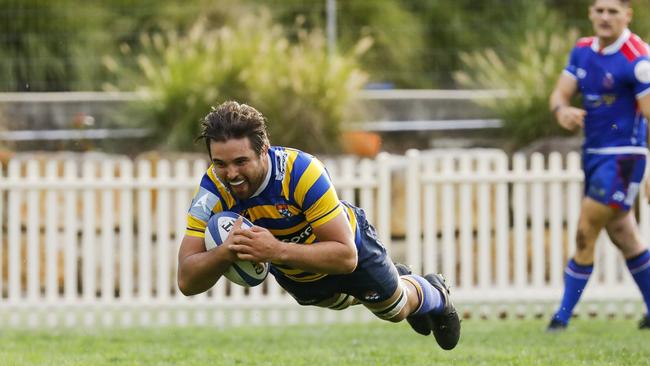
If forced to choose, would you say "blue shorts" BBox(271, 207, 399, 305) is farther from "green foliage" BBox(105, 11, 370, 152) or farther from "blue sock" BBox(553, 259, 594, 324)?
"green foliage" BBox(105, 11, 370, 152)

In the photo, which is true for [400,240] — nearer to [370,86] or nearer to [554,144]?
[554,144]

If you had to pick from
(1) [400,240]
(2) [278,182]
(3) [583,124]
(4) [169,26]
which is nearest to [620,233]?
(3) [583,124]

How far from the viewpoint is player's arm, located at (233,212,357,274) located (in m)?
4.84

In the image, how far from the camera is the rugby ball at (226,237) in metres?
4.98

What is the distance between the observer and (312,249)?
16.3 feet

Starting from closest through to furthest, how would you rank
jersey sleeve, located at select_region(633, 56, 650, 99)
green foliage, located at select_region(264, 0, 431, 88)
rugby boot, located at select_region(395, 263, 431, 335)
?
rugby boot, located at select_region(395, 263, 431, 335)
jersey sleeve, located at select_region(633, 56, 650, 99)
green foliage, located at select_region(264, 0, 431, 88)

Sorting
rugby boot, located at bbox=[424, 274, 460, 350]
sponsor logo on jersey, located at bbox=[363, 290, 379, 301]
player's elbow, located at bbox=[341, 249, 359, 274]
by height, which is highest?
player's elbow, located at bbox=[341, 249, 359, 274]

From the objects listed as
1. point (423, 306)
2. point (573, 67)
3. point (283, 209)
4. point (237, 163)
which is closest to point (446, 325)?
point (423, 306)

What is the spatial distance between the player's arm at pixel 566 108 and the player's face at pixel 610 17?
0.41 meters

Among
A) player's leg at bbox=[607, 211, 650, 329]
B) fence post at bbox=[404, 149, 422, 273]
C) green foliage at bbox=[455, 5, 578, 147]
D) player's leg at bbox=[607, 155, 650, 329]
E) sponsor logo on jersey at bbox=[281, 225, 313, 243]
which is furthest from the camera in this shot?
green foliage at bbox=[455, 5, 578, 147]

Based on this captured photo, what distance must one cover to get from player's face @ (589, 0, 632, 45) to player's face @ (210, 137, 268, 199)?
3.43m

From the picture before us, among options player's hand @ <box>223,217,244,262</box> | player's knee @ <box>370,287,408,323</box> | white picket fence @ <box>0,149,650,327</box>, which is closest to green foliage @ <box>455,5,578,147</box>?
white picket fence @ <box>0,149,650,327</box>

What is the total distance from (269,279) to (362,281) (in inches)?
156

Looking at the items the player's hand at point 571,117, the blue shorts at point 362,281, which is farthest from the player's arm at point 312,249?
the player's hand at point 571,117
